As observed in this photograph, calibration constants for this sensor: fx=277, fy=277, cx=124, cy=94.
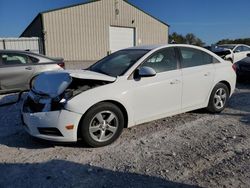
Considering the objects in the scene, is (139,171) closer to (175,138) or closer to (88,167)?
(88,167)

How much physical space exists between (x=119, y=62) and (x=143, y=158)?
6.46 feet

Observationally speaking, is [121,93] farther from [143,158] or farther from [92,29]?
[92,29]

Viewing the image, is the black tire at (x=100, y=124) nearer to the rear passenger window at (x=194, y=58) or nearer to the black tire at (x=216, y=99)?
the rear passenger window at (x=194, y=58)

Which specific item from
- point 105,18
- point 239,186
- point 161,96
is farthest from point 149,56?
point 105,18

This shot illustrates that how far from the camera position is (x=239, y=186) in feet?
10.00

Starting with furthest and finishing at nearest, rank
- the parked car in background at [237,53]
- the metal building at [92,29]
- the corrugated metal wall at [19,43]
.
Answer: the metal building at [92,29] < the corrugated metal wall at [19,43] < the parked car in background at [237,53]

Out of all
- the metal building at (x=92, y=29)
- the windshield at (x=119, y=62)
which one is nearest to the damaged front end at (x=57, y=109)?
the windshield at (x=119, y=62)

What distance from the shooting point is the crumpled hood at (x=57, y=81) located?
13.3 feet

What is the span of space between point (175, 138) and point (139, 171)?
127cm

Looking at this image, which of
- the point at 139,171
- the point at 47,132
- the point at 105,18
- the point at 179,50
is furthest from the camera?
the point at 105,18

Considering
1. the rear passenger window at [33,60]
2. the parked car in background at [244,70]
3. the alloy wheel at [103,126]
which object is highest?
the rear passenger window at [33,60]

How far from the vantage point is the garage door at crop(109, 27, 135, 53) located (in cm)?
2566

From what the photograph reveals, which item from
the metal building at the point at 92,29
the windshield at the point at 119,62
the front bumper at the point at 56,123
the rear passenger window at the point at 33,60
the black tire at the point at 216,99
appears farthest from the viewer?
the metal building at the point at 92,29

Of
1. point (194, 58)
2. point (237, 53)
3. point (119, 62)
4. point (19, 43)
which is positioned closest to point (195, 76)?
point (194, 58)
